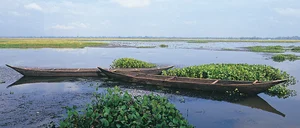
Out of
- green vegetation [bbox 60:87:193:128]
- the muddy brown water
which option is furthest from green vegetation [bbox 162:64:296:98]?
green vegetation [bbox 60:87:193:128]

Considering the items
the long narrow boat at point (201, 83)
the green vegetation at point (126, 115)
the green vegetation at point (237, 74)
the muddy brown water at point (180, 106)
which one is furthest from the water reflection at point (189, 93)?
the green vegetation at point (126, 115)

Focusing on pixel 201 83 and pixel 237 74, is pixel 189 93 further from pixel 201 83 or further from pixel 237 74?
pixel 237 74

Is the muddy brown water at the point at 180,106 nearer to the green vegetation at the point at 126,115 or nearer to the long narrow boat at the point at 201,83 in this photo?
the long narrow boat at the point at 201,83

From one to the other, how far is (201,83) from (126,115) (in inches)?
366

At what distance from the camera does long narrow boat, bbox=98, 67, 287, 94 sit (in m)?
12.2

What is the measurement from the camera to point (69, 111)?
5.09 metres

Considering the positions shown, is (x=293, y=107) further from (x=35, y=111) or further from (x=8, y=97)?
(x=8, y=97)

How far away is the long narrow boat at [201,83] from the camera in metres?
12.2

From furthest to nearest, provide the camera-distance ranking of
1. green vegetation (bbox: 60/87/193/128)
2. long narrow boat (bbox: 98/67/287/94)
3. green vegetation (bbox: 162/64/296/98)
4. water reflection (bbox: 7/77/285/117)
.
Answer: green vegetation (bbox: 162/64/296/98)
long narrow boat (bbox: 98/67/287/94)
water reflection (bbox: 7/77/285/117)
green vegetation (bbox: 60/87/193/128)

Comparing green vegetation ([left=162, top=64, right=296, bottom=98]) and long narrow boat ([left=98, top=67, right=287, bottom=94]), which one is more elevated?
green vegetation ([left=162, top=64, right=296, bottom=98])

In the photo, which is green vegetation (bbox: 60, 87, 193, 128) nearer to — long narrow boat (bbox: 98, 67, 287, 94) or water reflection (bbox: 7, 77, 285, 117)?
water reflection (bbox: 7, 77, 285, 117)

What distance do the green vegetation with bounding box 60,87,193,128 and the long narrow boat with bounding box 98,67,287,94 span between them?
8076 mm

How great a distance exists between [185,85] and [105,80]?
5.97 metres

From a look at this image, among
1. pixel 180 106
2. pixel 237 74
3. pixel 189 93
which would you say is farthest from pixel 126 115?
pixel 237 74
